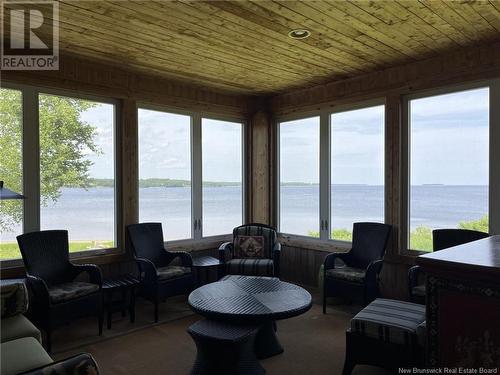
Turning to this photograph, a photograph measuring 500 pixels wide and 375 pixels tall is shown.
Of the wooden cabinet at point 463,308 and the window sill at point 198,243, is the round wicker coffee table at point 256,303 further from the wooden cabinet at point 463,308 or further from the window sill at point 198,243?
the window sill at point 198,243

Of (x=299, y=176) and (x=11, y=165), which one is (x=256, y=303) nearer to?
(x=11, y=165)

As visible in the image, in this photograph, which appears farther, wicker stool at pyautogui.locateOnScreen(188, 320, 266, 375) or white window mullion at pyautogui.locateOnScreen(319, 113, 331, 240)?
white window mullion at pyautogui.locateOnScreen(319, 113, 331, 240)

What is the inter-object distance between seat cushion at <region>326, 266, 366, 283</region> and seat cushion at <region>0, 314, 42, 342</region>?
2.89 m

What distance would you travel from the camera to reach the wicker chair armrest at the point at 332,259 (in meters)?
4.28

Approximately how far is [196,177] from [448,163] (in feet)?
10.4

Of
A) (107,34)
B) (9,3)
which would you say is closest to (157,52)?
(107,34)

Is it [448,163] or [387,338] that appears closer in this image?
[387,338]

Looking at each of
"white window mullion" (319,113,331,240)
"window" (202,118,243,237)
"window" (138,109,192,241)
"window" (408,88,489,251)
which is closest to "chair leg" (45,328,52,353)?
"window" (138,109,192,241)

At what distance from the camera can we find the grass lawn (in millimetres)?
3637

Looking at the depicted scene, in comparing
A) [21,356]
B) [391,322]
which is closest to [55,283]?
[21,356]

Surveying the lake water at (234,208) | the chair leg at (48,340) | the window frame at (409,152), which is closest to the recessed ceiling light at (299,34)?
the window frame at (409,152)

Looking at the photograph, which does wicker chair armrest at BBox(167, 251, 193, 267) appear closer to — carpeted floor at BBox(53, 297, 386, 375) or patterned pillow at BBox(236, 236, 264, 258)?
carpeted floor at BBox(53, 297, 386, 375)

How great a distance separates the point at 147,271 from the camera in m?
4.01

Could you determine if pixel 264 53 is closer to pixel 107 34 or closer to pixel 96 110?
pixel 107 34
